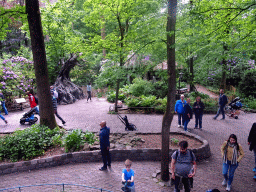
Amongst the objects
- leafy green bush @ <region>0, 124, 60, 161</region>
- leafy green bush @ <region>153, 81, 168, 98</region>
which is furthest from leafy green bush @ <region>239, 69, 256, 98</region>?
leafy green bush @ <region>0, 124, 60, 161</region>

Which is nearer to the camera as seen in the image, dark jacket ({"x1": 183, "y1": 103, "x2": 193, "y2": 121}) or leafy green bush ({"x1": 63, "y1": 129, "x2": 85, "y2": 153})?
leafy green bush ({"x1": 63, "y1": 129, "x2": 85, "y2": 153})

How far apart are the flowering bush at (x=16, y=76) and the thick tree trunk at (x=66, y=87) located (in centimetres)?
269

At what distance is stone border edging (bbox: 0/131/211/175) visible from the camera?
621cm

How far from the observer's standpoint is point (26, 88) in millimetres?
15711

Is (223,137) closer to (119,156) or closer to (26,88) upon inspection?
(119,156)

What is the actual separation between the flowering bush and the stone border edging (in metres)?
8.27

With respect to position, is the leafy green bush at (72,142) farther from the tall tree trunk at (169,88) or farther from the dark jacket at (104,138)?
the tall tree trunk at (169,88)

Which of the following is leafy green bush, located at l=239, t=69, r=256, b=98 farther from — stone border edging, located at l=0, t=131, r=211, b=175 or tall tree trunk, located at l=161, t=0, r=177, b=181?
tall tree trunk, located at l=161, t=0, r=177, b=181

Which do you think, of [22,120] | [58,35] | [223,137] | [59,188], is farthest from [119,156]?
[58,35]

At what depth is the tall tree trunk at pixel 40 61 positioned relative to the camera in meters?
8.10

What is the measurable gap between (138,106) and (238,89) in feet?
39.3

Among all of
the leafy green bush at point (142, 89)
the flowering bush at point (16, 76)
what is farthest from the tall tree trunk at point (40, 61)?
the leafy green bush at point (142, 89)

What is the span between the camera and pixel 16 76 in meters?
14.6

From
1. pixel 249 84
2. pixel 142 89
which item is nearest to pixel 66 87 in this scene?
pixel 142 89
